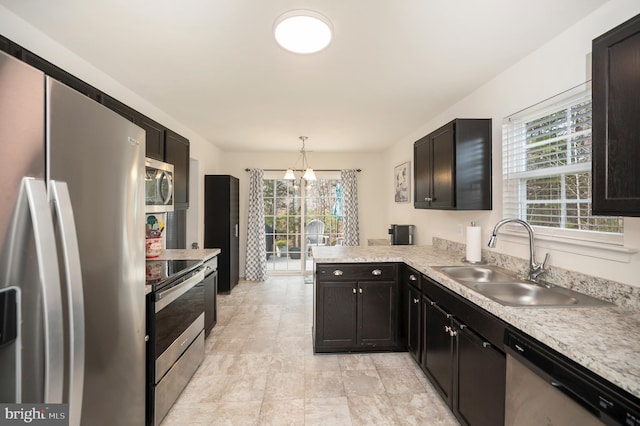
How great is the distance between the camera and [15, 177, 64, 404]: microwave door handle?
741 mm

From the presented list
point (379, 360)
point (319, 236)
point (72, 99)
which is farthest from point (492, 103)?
point (319, 236)

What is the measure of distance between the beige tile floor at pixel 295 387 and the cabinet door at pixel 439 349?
0.16 meters

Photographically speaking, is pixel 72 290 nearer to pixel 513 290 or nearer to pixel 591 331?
pixel 591 331

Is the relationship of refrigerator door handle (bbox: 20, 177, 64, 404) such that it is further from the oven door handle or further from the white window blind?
the white window blind

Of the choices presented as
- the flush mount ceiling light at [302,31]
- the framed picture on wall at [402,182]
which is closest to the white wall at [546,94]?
the framed picture on wall at [402,182]

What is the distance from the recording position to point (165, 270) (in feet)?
6.65

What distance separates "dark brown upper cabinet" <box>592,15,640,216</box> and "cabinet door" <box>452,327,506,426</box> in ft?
2.71

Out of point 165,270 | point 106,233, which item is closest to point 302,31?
point 106,233

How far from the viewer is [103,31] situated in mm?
1764

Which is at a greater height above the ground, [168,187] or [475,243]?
[168,187]

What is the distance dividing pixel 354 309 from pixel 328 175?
3474 millimetres

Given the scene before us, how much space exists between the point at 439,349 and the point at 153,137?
2808mm

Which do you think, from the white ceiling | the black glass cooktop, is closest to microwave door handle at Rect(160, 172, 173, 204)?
the black glass cooktop

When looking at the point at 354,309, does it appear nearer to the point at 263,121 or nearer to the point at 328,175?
the point at 263,121
